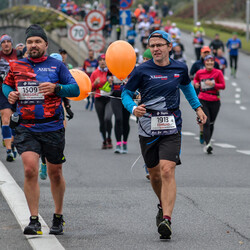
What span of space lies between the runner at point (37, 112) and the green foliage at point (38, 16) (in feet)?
105

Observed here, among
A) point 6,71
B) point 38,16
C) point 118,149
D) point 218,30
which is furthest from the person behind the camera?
point 218,30

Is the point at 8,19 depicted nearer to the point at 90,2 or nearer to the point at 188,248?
the point at 90,2

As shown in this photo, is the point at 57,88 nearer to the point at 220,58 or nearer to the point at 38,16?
the point at 220,58

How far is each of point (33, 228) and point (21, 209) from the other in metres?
1.29

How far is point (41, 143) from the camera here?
24.7 feet

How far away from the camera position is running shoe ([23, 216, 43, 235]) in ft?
24.0

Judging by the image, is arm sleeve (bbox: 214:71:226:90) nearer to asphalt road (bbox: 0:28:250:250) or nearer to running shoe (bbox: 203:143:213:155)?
running shoe (bbox: 203:143:213:155)

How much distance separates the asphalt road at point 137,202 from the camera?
732cm

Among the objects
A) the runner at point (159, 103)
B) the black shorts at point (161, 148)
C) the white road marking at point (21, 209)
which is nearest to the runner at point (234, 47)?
the white road marking at point (21, 209)

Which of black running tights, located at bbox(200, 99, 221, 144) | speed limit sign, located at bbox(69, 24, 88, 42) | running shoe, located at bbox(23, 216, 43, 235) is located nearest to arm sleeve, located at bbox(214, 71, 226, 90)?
black running tights, located at bbox(200, 99, 221, 144)

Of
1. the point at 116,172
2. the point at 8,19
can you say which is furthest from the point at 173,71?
the point at 8,19

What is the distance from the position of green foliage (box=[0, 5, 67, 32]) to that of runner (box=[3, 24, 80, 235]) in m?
32.0

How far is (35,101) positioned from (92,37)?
23296mm

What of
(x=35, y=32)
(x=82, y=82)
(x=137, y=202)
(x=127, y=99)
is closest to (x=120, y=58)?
(x=82, y=82)
